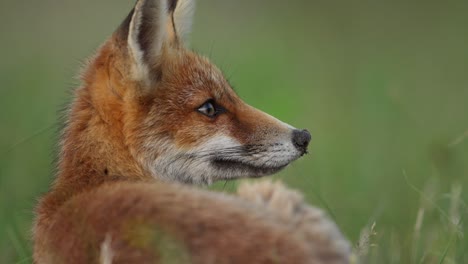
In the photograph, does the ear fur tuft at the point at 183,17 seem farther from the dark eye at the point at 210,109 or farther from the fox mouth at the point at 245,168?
the fox mouth at the point at 245,168

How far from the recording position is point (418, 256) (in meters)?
7.75

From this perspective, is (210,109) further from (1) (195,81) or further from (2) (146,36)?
(2) (146,36)

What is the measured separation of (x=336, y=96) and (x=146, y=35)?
36.1 ft

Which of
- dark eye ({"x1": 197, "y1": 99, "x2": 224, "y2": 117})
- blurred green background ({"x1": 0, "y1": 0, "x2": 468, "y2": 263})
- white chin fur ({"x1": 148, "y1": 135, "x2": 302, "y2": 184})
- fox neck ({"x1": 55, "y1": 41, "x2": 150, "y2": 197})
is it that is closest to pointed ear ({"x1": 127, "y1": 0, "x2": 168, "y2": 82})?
fox neck ({"x1": 55, "y1": 41, "x2": 150, "y2": 197})

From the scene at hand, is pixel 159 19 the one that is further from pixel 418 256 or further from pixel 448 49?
pixel 448 49

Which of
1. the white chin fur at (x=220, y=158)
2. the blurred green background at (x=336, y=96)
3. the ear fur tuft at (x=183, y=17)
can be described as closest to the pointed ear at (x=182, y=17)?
the ear fur tuft at (x=183, y=17)

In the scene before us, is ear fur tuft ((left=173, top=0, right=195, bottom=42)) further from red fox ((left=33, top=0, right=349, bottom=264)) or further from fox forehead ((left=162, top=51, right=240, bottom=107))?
fox forehead ((left=162, top=51, right=240, bottom=107))

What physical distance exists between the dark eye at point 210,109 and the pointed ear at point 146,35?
1.31 ft

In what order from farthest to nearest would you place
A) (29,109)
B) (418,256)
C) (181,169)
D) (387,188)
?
(29,109), (387,188), (418,256), (181,169)

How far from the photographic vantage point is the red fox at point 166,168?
4.59 meters

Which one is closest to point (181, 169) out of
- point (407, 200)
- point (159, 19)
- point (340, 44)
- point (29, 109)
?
point (159, 19)

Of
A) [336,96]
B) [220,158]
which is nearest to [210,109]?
[220,158]

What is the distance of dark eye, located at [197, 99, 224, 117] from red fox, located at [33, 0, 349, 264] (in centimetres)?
1

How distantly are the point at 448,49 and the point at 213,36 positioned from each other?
476cm
